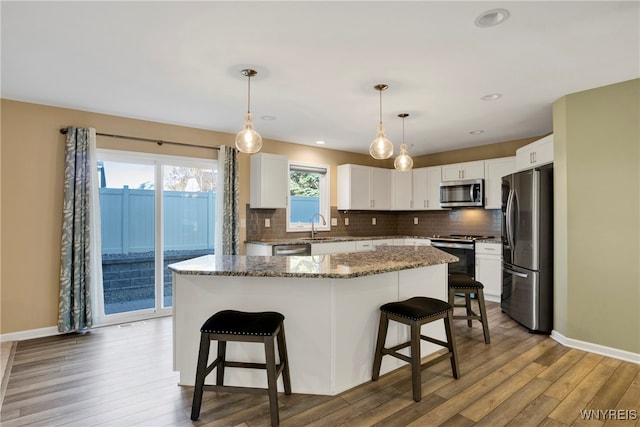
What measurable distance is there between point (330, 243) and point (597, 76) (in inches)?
143

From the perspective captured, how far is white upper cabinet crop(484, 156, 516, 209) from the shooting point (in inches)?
209

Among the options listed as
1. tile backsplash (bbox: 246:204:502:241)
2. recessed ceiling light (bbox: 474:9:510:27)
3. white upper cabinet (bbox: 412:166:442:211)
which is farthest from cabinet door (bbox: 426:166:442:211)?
recessed ceiling light (bbox: 474:9:510:27)

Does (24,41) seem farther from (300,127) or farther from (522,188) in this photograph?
(522,188)

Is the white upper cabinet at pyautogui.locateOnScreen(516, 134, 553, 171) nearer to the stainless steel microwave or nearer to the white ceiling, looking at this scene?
the white ceiling

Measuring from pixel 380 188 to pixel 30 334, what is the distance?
5.39 m

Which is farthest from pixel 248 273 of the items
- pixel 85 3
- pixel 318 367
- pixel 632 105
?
pixel 632 105

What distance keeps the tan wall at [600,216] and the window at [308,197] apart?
3488 mm

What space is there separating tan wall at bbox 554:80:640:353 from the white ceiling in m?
0.26

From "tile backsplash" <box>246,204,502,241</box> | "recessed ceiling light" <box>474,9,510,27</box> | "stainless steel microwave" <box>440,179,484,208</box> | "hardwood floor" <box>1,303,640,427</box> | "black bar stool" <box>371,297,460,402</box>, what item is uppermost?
"recessed ceiling light" <box>474,9,510,27</box>

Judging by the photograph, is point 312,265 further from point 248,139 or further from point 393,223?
point 393,223

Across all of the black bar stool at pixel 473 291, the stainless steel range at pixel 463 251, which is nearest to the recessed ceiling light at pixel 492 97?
the black bar stool at pixel 473 291

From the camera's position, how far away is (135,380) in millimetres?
2682

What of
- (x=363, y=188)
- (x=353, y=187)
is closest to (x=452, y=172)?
(x=363, y=188)

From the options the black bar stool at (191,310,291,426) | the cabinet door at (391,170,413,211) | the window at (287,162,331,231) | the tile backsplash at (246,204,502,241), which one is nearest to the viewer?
the black bar stool at (191,310,291,426)
